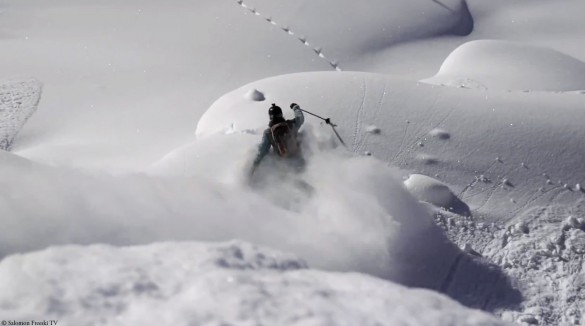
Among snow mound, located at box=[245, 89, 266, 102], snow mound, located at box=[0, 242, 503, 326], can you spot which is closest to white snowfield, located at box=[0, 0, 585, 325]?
snow mound, located at box=[0, 242, 503, 326]

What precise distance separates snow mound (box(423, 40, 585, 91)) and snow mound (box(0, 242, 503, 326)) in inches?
256

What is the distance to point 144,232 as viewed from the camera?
462 centimetres

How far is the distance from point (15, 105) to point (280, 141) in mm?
6717

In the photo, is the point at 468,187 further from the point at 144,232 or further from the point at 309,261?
the point at 144,232

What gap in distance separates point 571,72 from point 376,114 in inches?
215

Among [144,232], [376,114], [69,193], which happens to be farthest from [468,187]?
[69,193]

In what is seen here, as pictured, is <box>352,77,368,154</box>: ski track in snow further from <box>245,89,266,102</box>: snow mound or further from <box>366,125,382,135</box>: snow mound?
<box>245,89,266,102</box>: snow mound

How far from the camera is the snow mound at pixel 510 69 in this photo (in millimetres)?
10000

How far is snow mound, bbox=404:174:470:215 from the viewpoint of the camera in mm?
6277

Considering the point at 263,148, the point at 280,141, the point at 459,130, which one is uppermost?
the point at 459,130

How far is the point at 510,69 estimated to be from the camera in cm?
1066

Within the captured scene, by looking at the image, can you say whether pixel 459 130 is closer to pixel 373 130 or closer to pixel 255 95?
pixel 373 130

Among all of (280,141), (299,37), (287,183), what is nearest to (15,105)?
(299,37)

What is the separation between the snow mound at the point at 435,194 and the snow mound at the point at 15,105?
7057 mm
